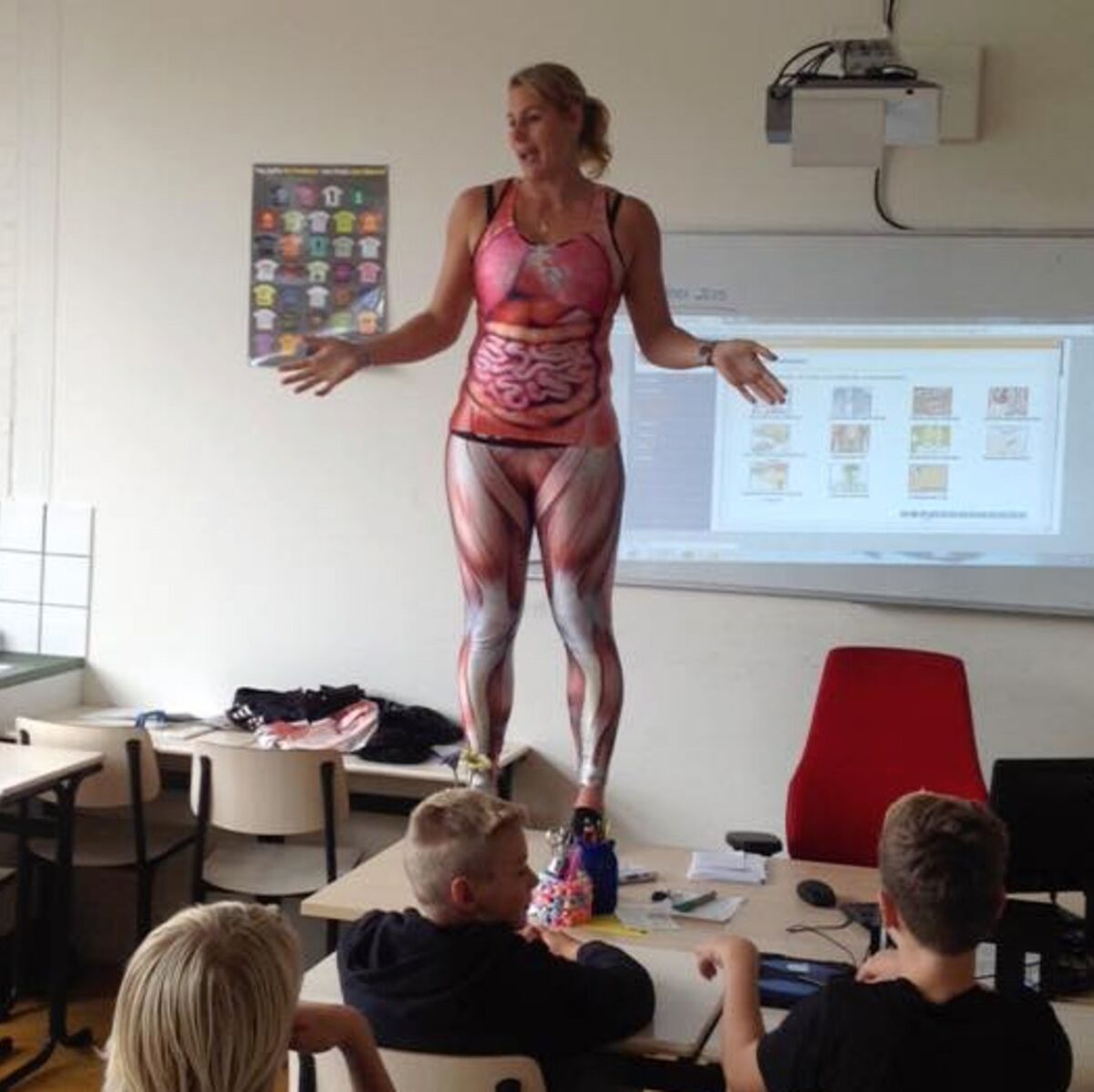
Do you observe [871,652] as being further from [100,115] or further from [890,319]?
[100,115]

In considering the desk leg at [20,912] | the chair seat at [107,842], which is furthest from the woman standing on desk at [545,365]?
the desk leg at [20,912]

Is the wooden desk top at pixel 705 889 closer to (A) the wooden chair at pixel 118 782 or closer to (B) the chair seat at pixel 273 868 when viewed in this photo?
(B) the chair seat at pixel 273 868

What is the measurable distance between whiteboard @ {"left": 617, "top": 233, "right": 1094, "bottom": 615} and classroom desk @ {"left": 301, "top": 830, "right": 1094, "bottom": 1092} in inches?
38.0

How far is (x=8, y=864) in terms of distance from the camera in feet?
14.6

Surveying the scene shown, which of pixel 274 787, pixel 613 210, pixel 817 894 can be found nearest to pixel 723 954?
pixel 817 894

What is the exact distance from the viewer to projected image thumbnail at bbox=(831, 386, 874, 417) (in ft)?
12.9

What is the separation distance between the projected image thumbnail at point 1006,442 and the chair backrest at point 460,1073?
2475 millimetres

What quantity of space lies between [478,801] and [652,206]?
2.29m

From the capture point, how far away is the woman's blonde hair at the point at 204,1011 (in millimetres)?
1416

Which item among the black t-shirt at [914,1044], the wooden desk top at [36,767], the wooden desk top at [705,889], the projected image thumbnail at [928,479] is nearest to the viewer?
the black t-shirt at [914,1044]

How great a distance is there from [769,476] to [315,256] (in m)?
1.46

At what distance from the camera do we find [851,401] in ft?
12.9

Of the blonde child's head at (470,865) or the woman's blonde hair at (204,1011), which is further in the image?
the blonde child's head at (470,865)

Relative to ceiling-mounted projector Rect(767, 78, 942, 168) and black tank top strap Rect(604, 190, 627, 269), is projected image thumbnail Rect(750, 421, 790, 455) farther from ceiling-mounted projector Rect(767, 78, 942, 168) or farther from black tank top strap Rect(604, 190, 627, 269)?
black tank top strap Rect(604, 190, 627, 269)
